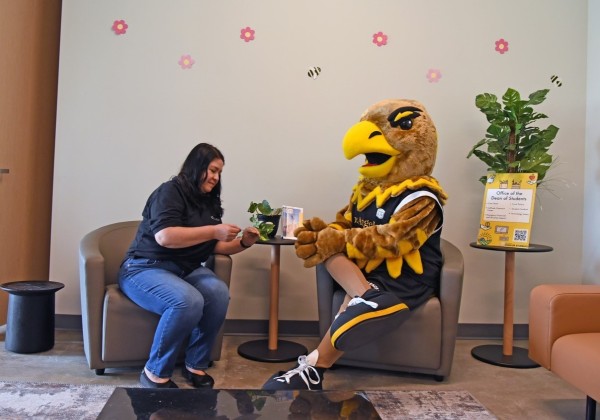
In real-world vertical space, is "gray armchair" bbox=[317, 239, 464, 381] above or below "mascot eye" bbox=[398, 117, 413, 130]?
below

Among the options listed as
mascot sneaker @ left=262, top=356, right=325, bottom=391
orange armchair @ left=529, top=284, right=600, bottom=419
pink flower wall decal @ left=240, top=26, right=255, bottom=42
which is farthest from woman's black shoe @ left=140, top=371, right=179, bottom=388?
pink flower wall decal @ left=240, top=26, right=255, bottom=42

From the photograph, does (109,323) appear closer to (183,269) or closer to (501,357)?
(183,269)

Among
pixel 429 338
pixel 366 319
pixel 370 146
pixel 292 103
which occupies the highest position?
pixel 292 103

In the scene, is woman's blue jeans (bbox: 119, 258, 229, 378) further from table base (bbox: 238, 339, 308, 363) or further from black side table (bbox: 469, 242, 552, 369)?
black side table (bbox: 469, 242, 552, 369)

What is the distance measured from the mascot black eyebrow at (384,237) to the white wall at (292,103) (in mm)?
621

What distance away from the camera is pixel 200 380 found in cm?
222

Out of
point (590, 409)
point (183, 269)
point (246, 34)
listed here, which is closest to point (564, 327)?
point (590, 409)

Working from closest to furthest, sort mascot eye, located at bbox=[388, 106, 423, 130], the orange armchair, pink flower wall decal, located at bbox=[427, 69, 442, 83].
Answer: the orange armchair < mascot eye, located at bbox=[388, 106, 423, 130] < pink flower wall decal, located at bbox=[427, 69, 442, 83]

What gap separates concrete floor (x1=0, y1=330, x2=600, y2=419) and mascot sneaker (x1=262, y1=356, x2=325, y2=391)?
0.27 m

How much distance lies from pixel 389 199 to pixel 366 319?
0.63 metres

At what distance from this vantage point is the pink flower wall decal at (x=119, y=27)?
3.01m

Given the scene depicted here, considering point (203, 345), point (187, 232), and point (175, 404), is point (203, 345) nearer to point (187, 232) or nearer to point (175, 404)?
point (187, 232)

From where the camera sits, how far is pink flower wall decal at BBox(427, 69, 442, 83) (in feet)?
10.2

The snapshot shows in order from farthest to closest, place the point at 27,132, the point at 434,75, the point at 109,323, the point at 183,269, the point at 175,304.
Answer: the point at 434,75 → the point at 27,132 → the point at 183,269 → the point at 109,323 → the point at 175,304
